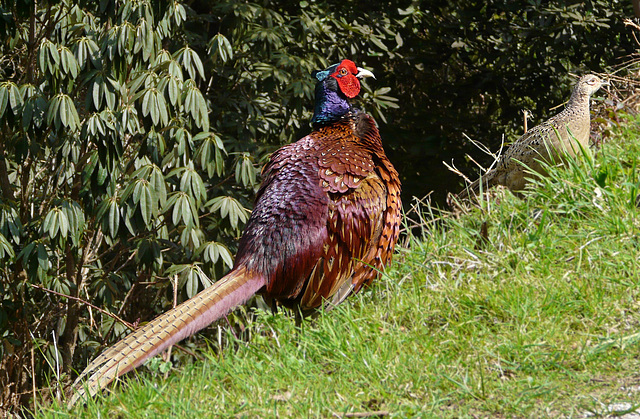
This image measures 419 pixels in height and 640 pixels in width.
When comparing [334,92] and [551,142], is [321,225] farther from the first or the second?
[551,142]

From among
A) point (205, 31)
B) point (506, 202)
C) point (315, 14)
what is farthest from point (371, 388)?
point (315, 14)

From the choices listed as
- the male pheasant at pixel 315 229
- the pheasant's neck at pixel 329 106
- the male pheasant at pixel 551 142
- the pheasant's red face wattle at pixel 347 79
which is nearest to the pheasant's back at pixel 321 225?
the male pheasant at pixel 315 229

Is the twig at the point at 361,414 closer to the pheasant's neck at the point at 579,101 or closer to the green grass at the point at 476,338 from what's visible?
the green grass at the point at 476,338

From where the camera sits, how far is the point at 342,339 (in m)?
3.09

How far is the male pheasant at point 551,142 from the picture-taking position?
403 centimetres

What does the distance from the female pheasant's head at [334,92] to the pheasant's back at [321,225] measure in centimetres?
37

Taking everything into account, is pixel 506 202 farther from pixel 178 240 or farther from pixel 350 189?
pixel 178 240

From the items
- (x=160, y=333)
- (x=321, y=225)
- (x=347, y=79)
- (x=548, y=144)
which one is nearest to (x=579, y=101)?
(x=548, y=144)

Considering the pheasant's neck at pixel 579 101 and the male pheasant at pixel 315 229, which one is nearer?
the male pheasant at pixel 315 229

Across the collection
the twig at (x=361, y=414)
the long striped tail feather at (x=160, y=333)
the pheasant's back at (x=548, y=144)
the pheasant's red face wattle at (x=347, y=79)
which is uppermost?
the pheasant's red face wattle at (x=347, y=79)

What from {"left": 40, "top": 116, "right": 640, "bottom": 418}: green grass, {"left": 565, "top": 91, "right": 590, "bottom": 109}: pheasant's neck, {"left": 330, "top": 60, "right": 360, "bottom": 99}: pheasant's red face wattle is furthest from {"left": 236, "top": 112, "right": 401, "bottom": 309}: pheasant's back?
{"left": 565, "top": 91, "right": 590, "bottom": 109}: pheasant's neck

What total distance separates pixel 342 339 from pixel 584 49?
5.61 metres

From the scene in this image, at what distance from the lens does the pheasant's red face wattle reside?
4457 millimetres

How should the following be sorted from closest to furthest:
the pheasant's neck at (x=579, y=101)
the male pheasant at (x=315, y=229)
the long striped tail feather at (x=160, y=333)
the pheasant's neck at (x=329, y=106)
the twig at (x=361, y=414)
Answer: the twig at (x=361, y=414) < the long striped tail feather at (x=160, y=333) < the male pheasant at (x=315, y=229) < the pheasant's neck at (x=579, y=101) < the pheasant's neck at (x=329, y=106)
